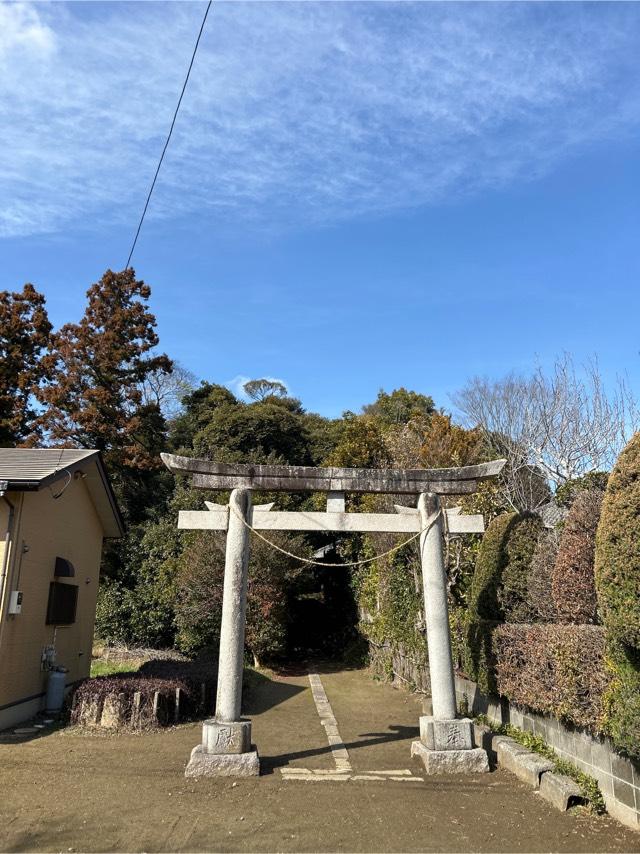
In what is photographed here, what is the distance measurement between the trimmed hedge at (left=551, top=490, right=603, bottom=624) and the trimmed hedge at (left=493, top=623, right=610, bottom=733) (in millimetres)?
491

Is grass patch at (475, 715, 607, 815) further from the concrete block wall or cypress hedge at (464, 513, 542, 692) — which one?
cypress hedge at (464, 513, 542, 692)

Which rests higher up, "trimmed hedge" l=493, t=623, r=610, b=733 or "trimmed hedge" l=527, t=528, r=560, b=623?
"trimmed hedge" l=527, t=528, r=560, b=623

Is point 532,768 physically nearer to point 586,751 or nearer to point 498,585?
point 586,751

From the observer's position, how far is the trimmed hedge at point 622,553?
4.80 m

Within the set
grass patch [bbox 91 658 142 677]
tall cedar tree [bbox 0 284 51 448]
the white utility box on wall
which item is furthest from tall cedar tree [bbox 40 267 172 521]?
the white utility box on wall

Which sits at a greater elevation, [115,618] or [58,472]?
[58,472]

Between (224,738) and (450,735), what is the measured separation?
9.31 feet

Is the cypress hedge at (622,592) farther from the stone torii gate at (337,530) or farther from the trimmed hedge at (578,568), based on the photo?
the stone torii gate at (337,530)

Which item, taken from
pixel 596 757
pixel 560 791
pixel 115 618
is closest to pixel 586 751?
pixel 596 757

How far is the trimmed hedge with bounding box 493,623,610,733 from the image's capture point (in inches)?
226

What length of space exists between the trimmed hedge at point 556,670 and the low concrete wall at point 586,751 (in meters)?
0.16

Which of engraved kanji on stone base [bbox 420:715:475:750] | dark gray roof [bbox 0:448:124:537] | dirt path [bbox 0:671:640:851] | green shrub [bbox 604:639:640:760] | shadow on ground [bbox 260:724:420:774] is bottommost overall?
shadow on ground [bbox 260:724:420:774]

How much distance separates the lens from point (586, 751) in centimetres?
601

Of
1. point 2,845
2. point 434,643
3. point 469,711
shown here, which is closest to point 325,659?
point 469,711
